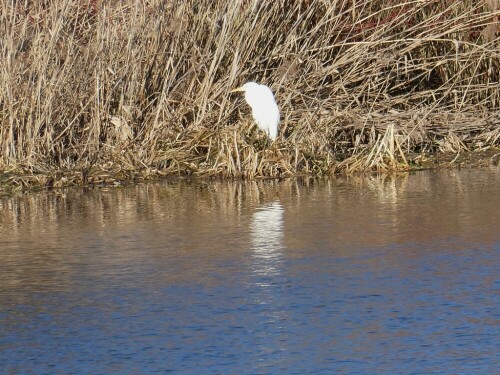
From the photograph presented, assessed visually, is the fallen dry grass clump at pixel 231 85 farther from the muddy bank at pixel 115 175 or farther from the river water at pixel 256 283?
the river water at pixel 256 283

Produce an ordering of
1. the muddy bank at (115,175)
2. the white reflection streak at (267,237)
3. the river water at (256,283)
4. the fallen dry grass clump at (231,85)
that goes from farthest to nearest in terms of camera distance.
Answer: the fallen dry grass clump at (231,85) < the muddy bank at (115,175) < the white reflection streak at (267,237) < the river water at (256,283)

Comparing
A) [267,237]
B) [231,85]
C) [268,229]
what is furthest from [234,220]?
[231,85]

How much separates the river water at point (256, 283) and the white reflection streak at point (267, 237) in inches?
0.6

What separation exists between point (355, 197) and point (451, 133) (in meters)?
3.26

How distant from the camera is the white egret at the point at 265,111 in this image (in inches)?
409

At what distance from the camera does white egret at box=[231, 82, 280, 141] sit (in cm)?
1038

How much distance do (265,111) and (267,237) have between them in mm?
3746

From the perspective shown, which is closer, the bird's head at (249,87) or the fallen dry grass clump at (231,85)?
the fallen dry grass clump at (231,85)

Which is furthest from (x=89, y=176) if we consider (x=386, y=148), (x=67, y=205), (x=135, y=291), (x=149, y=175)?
(x=135, y=291)

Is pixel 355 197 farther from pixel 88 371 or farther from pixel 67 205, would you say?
pixel 88 371

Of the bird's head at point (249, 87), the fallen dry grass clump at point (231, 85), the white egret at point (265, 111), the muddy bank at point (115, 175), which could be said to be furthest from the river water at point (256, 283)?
the bird's head at point (249, 87)

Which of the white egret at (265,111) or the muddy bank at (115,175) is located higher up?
the white egret at (265,111)

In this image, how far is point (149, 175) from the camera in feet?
33.4

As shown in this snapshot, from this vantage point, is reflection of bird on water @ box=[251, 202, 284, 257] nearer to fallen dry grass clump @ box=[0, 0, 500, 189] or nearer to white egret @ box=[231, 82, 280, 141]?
fallen dry grass clump @ box=[0, 0, 500, 189]
